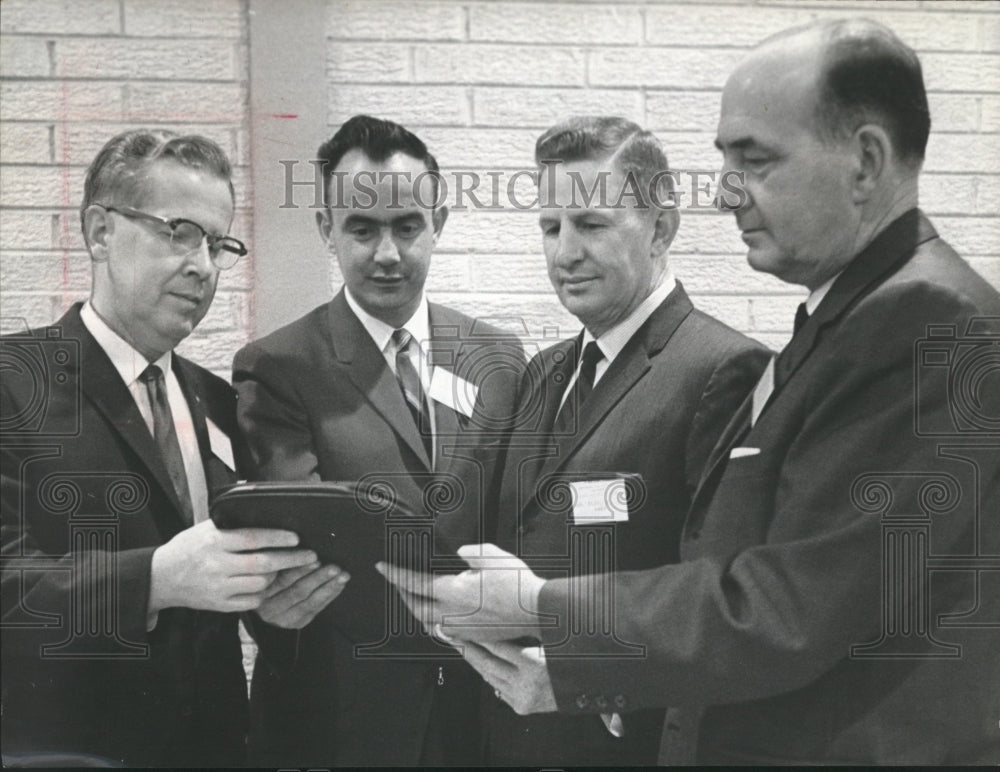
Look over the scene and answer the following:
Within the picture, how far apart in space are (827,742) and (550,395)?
105 cm

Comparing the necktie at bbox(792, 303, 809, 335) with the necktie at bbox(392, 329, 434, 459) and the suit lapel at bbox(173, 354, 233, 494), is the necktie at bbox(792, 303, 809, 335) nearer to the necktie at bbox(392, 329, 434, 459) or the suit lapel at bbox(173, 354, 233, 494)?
the necktie at bbox(392, 329, 434, 459)

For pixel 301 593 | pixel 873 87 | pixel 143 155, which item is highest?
pixel 873 87

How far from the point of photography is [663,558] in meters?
2.61

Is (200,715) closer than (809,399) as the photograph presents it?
No

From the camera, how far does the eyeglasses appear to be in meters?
2.68

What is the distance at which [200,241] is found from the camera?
2676mm

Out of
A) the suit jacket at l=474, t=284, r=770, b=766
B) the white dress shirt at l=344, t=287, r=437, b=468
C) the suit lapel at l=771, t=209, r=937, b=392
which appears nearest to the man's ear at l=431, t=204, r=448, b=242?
the white dress shirt at l=344, t=287, r=437, b=468

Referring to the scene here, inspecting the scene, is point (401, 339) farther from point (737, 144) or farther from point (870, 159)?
point (870, 159)

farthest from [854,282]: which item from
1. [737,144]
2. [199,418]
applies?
[199,418]

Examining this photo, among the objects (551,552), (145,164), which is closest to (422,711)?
(551,552)

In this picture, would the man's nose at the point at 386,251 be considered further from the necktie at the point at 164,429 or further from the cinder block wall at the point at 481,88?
the necktie at the point at 164,429

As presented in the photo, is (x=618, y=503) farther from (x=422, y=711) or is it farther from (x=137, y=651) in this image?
(x=137, y=651)

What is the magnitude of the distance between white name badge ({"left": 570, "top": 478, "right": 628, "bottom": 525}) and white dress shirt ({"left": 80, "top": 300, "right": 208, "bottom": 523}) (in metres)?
0.92

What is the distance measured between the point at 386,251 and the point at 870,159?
1.18m
